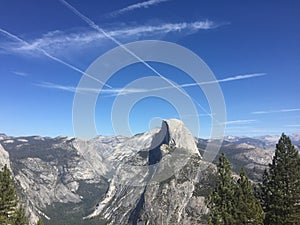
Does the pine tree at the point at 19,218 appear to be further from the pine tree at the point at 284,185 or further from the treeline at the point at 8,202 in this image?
the pine tree at the point at 284,185

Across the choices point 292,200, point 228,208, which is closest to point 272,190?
point 292,200

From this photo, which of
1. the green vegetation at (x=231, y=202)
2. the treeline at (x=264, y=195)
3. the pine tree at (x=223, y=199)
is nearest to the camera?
the green vegetation at (x=231, y=202)

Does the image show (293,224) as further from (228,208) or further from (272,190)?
(228,208)

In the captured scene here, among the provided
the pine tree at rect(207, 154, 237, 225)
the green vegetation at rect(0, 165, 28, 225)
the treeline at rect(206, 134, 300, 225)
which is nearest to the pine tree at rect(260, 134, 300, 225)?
the treeline at rect(206, 134, 300, 225)

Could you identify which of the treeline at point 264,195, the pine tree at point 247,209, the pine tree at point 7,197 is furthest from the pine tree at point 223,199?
the pine tree at point 7,197

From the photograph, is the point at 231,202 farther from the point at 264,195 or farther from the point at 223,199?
the point at 264,195

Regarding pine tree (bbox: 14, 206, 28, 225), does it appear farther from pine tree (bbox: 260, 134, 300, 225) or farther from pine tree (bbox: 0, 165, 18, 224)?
pine tree (bbox: 260, 134, 300, 225)
